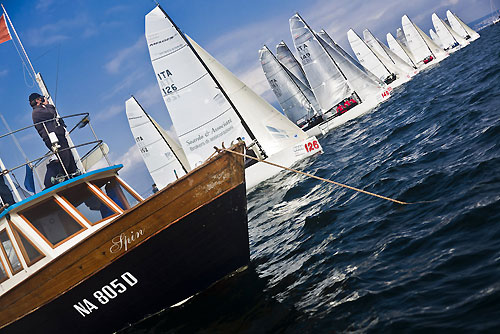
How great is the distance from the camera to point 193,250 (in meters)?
6.52

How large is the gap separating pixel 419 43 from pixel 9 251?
6622 centimetres

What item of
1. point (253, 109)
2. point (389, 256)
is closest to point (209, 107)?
point (253, 109)

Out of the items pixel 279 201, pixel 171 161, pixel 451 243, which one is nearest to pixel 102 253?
pixel 451 243

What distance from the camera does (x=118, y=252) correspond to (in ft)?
20.1

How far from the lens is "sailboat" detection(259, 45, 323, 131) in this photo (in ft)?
112

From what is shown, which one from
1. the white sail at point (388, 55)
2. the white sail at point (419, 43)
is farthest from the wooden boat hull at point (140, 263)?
the white sail at point (419, 43)

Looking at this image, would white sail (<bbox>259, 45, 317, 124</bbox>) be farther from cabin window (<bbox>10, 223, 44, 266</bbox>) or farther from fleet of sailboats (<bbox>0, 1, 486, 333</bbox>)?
cabin window (<bbox>10, 223, 44, 266</bbox>)

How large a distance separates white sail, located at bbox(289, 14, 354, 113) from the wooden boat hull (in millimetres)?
27338

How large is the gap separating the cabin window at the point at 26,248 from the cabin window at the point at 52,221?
0.95ft

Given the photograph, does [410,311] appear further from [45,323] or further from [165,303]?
[45,323]

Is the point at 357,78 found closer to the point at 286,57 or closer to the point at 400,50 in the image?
the point at 286,57

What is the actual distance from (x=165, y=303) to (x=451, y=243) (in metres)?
5.20

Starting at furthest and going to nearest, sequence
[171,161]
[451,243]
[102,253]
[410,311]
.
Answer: [171,161], [102,253], [451,243], [410,311]

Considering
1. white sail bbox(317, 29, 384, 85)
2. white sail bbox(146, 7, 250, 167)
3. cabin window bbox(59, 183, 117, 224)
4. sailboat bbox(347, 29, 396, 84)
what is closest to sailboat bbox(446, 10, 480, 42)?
sailboat bbox(347, 29, 396, 84)
